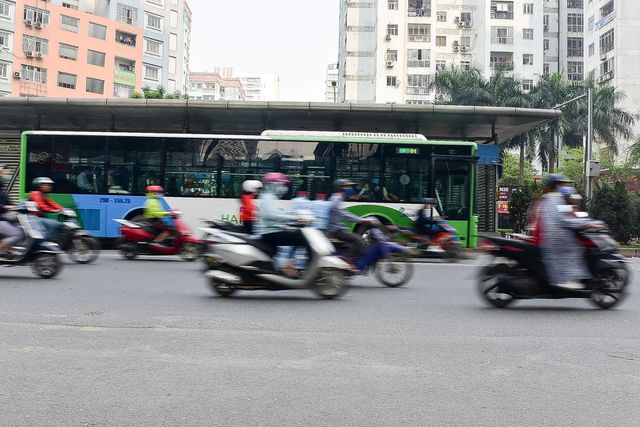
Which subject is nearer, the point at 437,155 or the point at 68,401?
the point at 68,401

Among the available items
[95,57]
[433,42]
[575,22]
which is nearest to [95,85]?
[95,57]

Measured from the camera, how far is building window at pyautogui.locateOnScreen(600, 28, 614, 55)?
209 feet

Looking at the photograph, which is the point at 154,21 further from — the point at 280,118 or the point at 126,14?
the point at 280,118

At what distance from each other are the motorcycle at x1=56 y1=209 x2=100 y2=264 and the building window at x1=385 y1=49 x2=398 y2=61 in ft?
197

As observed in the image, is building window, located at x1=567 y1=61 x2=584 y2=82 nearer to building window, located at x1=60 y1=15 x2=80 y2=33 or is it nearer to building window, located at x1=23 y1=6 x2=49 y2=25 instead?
building window, located at x1=60 y1=15 x2=80 y2=33

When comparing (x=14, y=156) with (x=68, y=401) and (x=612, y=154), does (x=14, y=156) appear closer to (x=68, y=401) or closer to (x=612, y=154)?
(x=68, y=401)

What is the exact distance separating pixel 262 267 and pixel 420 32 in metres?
65.5

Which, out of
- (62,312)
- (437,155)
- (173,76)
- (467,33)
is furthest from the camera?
(173,76)

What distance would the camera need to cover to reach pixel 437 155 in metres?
17.4

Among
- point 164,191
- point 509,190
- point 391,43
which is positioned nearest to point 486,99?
point 391,43

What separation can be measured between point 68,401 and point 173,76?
80076 mm

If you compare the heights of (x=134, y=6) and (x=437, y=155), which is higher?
(x=134, y=6)

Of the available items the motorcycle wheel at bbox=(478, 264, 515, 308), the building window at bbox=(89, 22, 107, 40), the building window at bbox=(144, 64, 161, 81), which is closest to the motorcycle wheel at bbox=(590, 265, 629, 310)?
the motorcycle wheel at bbox=(478, 264, 515, 308)

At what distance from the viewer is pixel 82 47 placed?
5909cm
